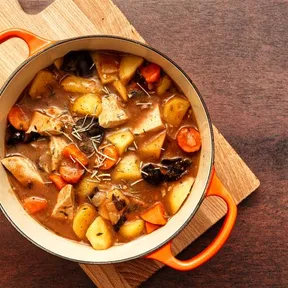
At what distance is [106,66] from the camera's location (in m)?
2.38

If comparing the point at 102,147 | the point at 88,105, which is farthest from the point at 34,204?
the point at 88,105

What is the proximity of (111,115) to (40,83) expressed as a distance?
0.34 metres

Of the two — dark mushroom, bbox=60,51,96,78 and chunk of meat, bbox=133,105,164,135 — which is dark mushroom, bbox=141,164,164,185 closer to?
chunk of meat, bbox=133,105,164,135

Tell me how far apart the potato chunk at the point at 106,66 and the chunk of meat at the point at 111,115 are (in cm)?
10

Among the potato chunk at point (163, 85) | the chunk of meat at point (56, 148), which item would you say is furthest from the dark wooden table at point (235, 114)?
the chunk of meat at point (56, 148)

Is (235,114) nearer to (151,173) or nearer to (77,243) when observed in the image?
(151,173)

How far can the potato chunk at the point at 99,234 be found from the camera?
236 centimetres

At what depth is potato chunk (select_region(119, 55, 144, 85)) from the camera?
2354mm

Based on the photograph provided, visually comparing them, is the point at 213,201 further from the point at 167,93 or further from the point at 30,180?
the point at 30,180

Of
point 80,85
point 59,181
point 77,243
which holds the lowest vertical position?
point 77,243

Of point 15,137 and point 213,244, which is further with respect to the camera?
point 15,137

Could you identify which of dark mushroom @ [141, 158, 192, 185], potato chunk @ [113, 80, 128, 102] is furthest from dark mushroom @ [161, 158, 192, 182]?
potato chunk @ [113, 80, 128, 102]

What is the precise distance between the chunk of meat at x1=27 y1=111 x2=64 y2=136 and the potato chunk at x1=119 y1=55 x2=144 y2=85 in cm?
32

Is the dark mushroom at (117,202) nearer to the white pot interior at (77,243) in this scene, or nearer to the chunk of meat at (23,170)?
the white pot interior at (77,243)
